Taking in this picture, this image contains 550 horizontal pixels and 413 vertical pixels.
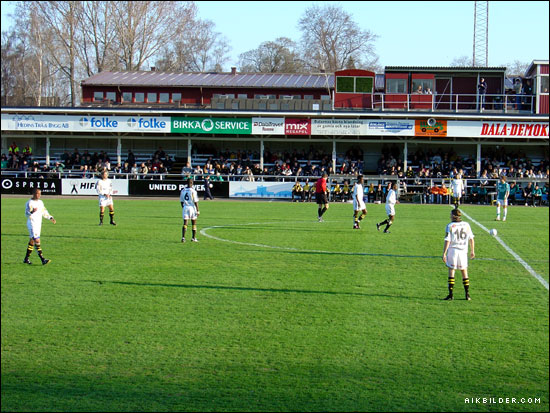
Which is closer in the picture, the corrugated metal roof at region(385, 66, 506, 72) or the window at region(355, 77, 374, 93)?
the window at region(355, 77, 374, 93)

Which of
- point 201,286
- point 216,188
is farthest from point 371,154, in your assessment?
point 201,286

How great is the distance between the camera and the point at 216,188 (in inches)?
1734

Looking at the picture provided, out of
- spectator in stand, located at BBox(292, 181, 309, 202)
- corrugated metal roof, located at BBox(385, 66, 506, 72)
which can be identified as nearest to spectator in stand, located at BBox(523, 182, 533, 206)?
corrugated metal roof, located at BBox(385, 66, 506, 72)

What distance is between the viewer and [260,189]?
145 ft

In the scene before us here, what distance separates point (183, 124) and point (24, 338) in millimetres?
41583

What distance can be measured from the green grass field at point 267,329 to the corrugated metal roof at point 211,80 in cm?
3963

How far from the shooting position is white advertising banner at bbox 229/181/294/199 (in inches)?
1735

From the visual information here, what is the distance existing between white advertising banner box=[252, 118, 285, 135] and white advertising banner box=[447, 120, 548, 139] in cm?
1272

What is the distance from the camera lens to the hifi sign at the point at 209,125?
49656 millimetres

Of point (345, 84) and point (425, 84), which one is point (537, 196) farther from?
point (345, 84)

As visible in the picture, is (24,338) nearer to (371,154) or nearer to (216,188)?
(216,188)

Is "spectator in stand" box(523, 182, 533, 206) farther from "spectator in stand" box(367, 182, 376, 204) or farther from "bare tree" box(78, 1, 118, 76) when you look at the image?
"bare tree" box(78, 1, 118, 76)

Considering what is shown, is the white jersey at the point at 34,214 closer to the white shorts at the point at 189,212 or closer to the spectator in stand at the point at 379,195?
the white shorts at the point at 189,212

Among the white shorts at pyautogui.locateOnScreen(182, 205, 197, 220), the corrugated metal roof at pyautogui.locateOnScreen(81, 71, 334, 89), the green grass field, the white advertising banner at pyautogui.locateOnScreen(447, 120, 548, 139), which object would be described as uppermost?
the corrugated metal roof at pyautogui.locateOnScreen(81, 71, 334, 89)
